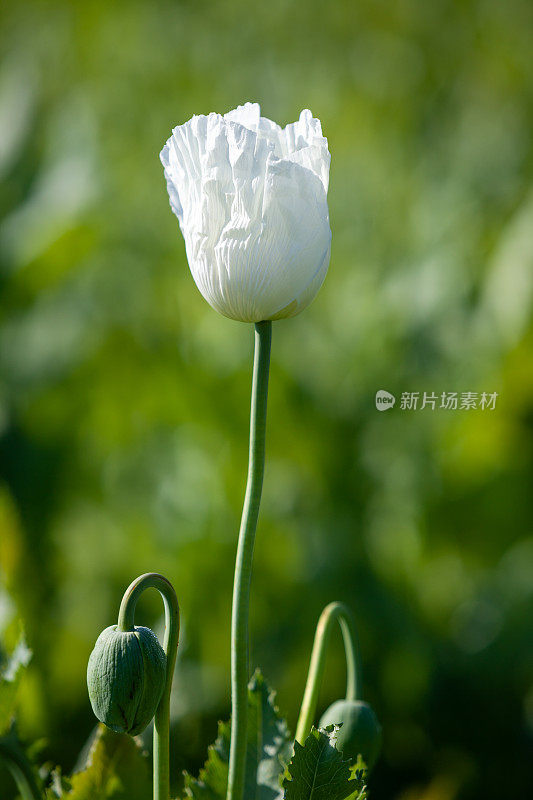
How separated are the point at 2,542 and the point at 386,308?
765mm

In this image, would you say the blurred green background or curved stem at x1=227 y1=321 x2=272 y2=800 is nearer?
curved stem at x1=227 y1=321 x2=272 y2=800

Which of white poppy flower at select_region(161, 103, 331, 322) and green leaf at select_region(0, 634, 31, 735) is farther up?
white poppy flower at select_region(161, 103, 331, 322)

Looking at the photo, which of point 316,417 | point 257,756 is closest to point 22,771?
point 257,756

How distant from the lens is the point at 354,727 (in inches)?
15.3

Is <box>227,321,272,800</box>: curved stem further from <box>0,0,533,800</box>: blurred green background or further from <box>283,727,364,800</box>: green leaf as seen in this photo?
<box>0,0,533,800</box>: blurred green background

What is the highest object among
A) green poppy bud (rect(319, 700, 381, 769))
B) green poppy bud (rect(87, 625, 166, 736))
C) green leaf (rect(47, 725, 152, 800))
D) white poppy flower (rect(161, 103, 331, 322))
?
white poppy flower (rect(161, 103, 331, 322))

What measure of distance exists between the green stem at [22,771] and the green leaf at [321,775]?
0.12 metres

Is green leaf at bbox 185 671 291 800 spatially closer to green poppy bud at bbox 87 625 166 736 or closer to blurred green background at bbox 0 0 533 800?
green poppy bud at bbox 87 625 166 736

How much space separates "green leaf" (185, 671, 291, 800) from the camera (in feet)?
1.26

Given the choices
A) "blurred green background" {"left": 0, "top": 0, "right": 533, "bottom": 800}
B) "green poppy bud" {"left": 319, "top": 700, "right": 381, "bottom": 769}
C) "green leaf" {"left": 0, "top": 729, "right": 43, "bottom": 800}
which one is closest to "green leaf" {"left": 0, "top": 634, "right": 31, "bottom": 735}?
"green leaf" {"left": 0, "top": 729, "right": 43, "bottom": 800}

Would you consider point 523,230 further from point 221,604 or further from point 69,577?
point 69,577

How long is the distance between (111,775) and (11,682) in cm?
6

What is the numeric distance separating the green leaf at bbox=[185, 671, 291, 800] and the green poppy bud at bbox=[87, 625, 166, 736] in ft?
0.27

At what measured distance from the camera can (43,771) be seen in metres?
0.42
